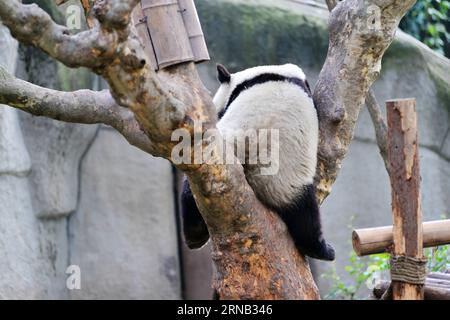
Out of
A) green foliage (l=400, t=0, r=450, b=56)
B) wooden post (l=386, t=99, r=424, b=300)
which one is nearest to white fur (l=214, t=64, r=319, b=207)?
wooden post (l=386, t=99, r=424, b=300)

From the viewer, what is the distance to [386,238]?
9.55 feet

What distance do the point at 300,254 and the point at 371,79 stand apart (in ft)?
2.98

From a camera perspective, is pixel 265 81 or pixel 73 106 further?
pixel 265 81

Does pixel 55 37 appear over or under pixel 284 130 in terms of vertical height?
over

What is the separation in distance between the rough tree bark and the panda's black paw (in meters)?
0.07

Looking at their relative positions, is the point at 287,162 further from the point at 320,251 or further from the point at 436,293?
the point at 436,293

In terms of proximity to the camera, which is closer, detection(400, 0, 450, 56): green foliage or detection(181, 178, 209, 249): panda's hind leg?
detection(181, 178, 209, 249): panda's hind leg

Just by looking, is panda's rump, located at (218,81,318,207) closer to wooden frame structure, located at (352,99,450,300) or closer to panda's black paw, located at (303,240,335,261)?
panda's black paw, located at (303,240,335,261)

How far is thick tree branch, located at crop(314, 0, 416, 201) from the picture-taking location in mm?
3250

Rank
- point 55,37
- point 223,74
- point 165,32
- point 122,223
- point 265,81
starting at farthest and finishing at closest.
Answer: point 122,223 < point 223,74 < point 265,81 < point 165,32 < point 55,37

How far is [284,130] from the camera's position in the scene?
3.22 m

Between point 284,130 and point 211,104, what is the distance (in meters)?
0.68

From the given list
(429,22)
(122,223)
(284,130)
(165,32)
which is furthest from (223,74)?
(429,22)

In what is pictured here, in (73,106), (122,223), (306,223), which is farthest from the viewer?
(122,223)
